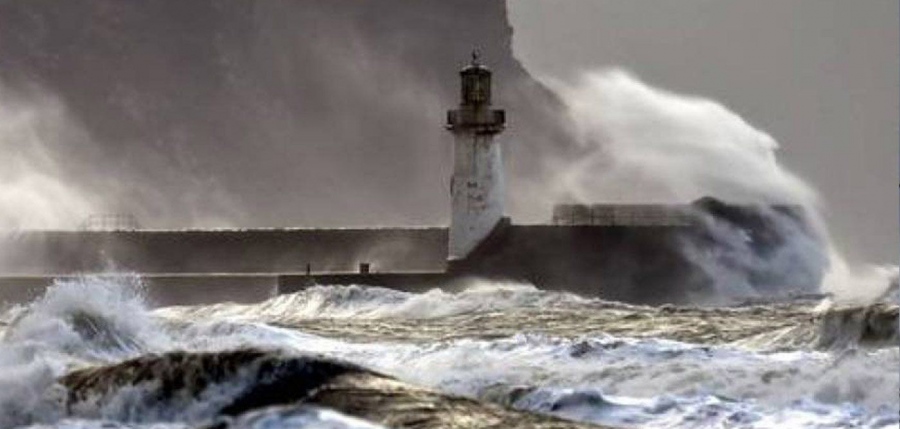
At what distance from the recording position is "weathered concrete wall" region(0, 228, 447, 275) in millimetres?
46969

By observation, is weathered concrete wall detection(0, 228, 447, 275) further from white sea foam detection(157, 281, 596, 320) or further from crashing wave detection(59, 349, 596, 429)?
crashing wave detection(59, 349, 596, 429)

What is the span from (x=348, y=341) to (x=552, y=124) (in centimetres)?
8950

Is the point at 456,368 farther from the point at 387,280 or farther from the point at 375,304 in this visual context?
the point at 387,280

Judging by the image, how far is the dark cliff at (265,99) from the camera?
113 m

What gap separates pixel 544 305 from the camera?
108 feet

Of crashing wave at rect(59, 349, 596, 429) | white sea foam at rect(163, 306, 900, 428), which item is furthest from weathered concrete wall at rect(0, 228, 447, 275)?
crashing wave at rect(59, 349, 596, 429)

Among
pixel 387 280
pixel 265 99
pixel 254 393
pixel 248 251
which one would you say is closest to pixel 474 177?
pixel 387 280

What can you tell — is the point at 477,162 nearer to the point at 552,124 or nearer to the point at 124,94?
the point at 552,124

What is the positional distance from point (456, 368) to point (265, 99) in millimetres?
109919

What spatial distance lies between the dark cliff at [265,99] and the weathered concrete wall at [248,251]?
185 ft

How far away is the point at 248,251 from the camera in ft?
158

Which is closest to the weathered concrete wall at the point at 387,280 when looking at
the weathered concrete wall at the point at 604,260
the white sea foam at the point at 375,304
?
the weathered concrete wall at the point at 604,260

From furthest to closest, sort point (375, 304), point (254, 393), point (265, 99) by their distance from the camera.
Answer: point (265, 99)
point (375, 304)
point (254, 393)

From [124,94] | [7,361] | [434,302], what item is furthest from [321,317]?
[124,94]
